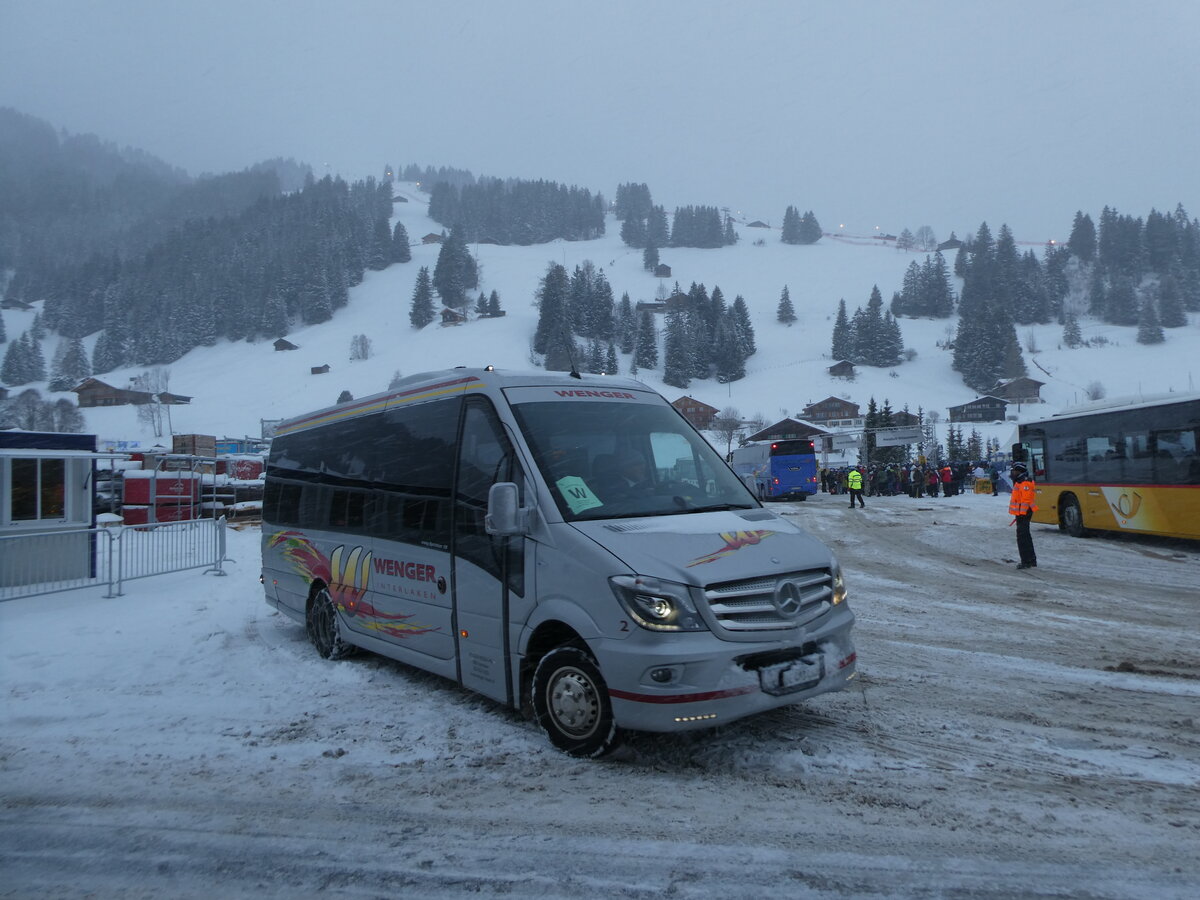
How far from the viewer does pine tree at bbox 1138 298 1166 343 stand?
12144cm

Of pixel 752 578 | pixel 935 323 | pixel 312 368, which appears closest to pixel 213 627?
pixel 752 578

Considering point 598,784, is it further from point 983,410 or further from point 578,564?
point 983,410

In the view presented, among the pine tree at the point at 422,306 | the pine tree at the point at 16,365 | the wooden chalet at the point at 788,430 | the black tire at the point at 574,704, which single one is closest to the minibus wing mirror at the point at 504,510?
the black tire at the point at 574,704

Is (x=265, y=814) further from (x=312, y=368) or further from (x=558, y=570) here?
(x=312, y=368)

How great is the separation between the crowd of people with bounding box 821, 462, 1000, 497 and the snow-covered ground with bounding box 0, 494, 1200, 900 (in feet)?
106

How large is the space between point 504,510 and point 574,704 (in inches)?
49.6

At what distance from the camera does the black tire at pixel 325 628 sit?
736 cm

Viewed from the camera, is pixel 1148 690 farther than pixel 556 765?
Yes

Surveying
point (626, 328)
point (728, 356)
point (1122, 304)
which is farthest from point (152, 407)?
point (1122, 304)

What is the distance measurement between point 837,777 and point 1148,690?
132 inches

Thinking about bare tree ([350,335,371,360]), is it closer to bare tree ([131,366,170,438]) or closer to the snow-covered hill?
the snow-covered hill

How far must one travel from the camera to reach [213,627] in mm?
9164

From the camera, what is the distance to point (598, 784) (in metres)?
4.27

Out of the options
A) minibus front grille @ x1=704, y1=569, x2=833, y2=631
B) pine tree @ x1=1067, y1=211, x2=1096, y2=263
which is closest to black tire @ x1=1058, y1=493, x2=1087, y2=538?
minibus front grille @ x1=704, y1=569, x2=833, y2=631
